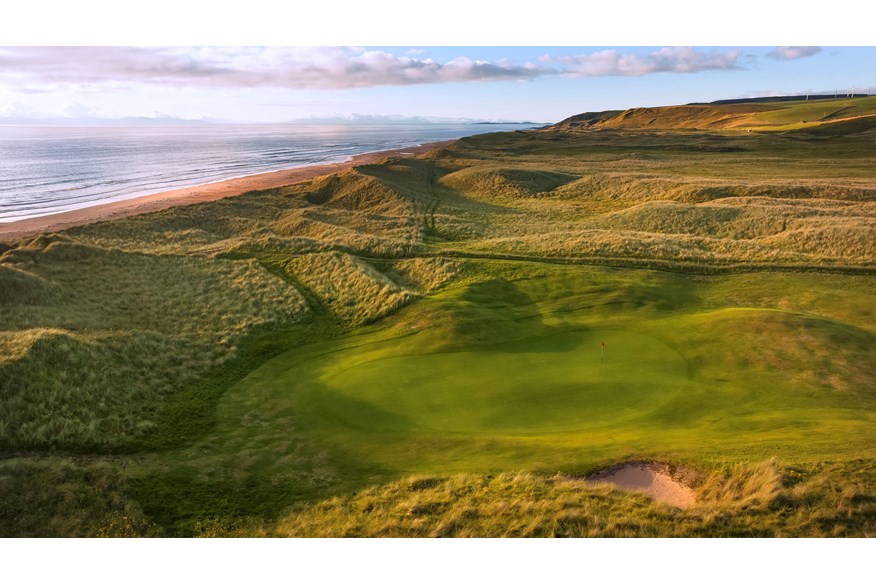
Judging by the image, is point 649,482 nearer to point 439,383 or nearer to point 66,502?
point 439,383

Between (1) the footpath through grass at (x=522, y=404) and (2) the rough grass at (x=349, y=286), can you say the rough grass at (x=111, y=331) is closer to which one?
(2) the rough grass at (x=349, y=286)

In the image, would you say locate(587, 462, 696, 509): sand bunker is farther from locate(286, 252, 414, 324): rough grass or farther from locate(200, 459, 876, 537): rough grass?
locate(286, 252, 414, 324): rough grass

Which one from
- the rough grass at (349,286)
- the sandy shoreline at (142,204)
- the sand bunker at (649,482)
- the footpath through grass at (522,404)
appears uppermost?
the sandy shoreline at (142,204)

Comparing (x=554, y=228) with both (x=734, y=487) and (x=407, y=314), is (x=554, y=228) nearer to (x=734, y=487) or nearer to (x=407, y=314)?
(x=407, y=314)

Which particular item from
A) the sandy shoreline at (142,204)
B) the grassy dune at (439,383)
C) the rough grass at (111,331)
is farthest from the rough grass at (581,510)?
the sandy shoreline at (142,204)

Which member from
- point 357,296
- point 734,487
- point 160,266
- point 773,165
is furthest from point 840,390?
point 773,165

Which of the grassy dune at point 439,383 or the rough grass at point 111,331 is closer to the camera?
the grassy dune at point 439,383
